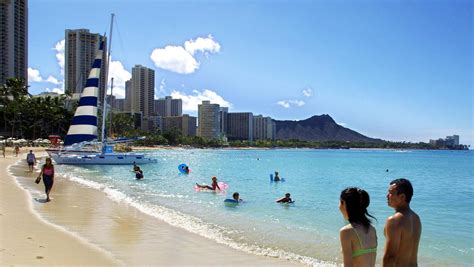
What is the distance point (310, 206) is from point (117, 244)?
11813 millimetres

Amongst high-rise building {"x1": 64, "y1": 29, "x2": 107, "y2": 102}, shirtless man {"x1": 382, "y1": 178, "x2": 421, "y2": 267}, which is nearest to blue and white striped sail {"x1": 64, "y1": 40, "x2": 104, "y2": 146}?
shirtless man {"x1": 382, "y1": 178, "x2": 421, "y2": 267}

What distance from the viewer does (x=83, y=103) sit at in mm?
43938

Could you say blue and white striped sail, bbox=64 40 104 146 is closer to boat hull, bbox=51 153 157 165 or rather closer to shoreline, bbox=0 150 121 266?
boat hull, bbox=51 153 157 165

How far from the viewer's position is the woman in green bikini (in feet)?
11.8

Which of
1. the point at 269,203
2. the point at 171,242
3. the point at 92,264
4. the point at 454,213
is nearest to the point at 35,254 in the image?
the point at 92,264

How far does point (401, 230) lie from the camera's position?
12.4 feet

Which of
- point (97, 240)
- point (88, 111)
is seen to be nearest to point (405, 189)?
point (97, 240)

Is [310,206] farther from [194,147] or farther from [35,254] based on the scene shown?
[194,147]

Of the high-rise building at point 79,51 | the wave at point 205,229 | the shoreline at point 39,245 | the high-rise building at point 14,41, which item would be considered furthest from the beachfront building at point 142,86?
the shoreline at point 39,245

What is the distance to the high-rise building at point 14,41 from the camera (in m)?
103

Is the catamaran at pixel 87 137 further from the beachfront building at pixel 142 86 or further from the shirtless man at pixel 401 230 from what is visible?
the beachfront building at pixel 142 86

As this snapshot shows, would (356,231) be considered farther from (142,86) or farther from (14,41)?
(142,86)

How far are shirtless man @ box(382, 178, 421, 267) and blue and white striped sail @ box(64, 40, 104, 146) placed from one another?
4304 centimetres

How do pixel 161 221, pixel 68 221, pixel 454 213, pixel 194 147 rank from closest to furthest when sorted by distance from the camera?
pixel 68 221
pixel 161 221
pixel 454 213
pixel 194 147
